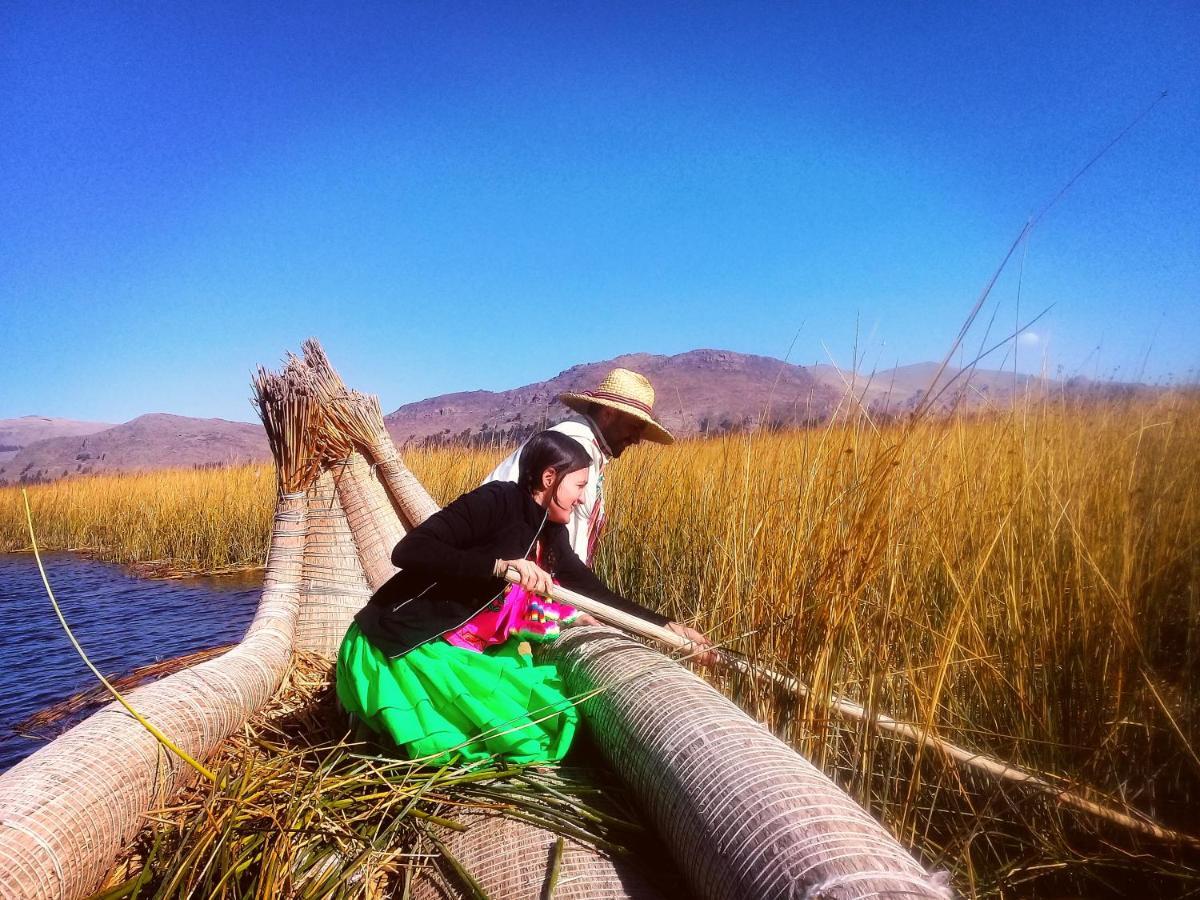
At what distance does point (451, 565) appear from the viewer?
1.91 metres

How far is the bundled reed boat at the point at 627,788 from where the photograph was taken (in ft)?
3.39

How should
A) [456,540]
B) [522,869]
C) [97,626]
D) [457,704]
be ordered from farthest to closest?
1. [97,626]
2. [456,540]
3. [457,704]
4. [522,869]

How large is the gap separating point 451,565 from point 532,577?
0.22 m

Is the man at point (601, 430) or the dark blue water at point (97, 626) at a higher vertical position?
the man at point (601, 430)

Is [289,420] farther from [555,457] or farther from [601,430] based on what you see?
[555,457]

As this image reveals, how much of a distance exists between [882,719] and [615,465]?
3.84 metres

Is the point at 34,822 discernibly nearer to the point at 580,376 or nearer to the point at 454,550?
the point at 454,550

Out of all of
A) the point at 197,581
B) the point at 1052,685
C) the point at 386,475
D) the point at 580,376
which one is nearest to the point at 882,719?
the point at 1052,685

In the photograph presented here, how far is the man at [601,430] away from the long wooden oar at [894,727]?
3.52 ft

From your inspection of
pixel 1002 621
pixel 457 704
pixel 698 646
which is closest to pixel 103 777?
pixel 457 704

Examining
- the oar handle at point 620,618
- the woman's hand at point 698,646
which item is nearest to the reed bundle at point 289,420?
the oar handle at point 620,618

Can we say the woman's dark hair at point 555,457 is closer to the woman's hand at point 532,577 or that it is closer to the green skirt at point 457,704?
the woman's hand at point 532,577

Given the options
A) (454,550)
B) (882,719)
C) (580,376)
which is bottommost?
(882,719)

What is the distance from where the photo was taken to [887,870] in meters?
0.94
